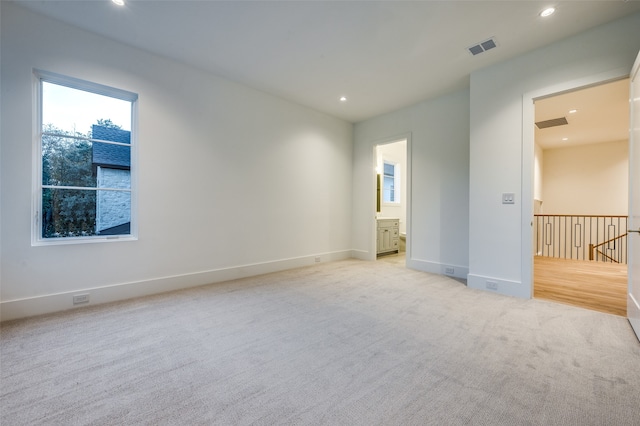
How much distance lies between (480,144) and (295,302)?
3134 mm

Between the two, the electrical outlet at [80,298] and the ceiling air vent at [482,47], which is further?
the ceiling air vent at [482,47]

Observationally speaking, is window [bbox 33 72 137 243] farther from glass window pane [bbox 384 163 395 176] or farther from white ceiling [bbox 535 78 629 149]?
glass window pane [bbox 384 163 395 176]

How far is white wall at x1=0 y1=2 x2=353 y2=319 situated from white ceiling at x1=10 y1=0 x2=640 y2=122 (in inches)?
12.7

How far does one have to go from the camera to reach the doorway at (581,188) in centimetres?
442

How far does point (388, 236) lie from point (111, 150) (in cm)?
524

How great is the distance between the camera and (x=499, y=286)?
11.1 ft

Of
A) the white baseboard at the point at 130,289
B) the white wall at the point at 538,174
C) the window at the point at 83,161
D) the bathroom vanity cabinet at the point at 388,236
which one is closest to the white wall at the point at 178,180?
the white baseboard at the point at 130,289

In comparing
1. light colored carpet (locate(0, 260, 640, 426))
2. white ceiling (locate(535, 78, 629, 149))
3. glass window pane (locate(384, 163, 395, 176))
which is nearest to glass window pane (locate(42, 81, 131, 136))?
light colored carpet (locate(0, 260, 640, 426))

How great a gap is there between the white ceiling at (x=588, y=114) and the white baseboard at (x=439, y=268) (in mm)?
2579

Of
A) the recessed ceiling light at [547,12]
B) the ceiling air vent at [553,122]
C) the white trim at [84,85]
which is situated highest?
the recessed ceiling light at [547,12]

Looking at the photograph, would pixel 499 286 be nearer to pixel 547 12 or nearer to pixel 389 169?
pixel 547 12

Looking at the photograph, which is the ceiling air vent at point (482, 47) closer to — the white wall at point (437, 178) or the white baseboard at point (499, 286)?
the white wall at point (437, 178)

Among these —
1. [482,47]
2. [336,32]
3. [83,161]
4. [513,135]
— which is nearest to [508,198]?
[513,135]

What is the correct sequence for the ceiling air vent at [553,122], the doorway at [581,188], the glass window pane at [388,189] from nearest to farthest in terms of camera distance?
1. the doorway at [581,188]
2. the ceiling air vent at [553,122]
3. the glass window pane at [388,189]
